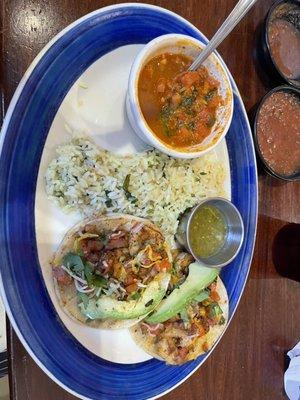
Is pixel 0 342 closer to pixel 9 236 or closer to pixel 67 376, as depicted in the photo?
pixel 67 376

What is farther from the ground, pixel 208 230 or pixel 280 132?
pixel 280 132

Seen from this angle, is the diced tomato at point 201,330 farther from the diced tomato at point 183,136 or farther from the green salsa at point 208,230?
the diced tomato at point 183,136

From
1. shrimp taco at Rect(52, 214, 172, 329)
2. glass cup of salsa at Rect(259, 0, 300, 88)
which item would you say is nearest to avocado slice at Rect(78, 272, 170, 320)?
shrimp taco at Rect(52, 214, 172, 329)

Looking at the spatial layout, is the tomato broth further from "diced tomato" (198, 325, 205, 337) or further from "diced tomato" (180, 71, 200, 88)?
"diced tomato" (198, 325, 205, 337)

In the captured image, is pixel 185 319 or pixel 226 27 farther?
pixel 185 319

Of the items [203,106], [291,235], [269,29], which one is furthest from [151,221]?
[269,29]

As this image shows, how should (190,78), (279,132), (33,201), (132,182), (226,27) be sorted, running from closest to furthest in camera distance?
(226,27), (33,201), (190,78), (132,182), (279,132)

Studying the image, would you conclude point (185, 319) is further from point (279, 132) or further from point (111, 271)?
point (279, 132)

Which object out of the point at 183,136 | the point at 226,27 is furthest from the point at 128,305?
the point at 226,27
